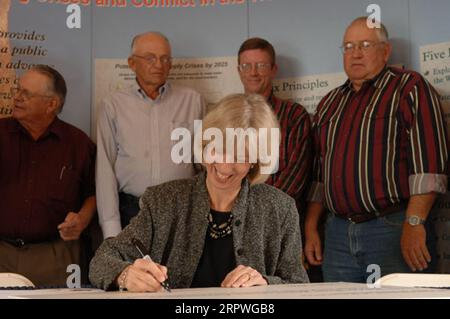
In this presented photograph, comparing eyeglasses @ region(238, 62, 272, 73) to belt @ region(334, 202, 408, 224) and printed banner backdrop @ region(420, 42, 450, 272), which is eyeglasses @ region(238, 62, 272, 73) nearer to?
A: printed banner backdrop @ region(420, 42, 450, 272)

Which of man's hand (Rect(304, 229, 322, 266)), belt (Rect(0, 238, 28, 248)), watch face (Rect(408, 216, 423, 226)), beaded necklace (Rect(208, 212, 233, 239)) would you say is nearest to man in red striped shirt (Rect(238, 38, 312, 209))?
man's hand (Rect(304, 229, 322, 266))

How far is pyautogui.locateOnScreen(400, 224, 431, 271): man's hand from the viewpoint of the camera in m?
2.43

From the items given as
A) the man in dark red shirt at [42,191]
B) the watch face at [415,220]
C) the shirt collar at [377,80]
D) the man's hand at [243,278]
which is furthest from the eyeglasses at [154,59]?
the man's hand at [243,278]

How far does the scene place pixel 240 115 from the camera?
5.09ft

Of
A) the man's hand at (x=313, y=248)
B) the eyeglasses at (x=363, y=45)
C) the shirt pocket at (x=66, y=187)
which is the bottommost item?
the man's hand at (x=313, y=248)

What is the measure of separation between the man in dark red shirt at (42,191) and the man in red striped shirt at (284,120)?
751 mm

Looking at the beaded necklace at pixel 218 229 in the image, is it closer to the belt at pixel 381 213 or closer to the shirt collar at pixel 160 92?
the belt at pixel 381 213

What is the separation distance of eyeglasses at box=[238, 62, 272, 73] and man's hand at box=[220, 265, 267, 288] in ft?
5.01

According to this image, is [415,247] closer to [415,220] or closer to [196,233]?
[415,220]

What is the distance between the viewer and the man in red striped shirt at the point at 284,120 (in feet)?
9.08

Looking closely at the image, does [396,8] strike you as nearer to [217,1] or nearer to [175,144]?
[217,1]

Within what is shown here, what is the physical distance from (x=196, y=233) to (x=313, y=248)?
1272 mm

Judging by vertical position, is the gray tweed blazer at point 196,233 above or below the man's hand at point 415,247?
above
